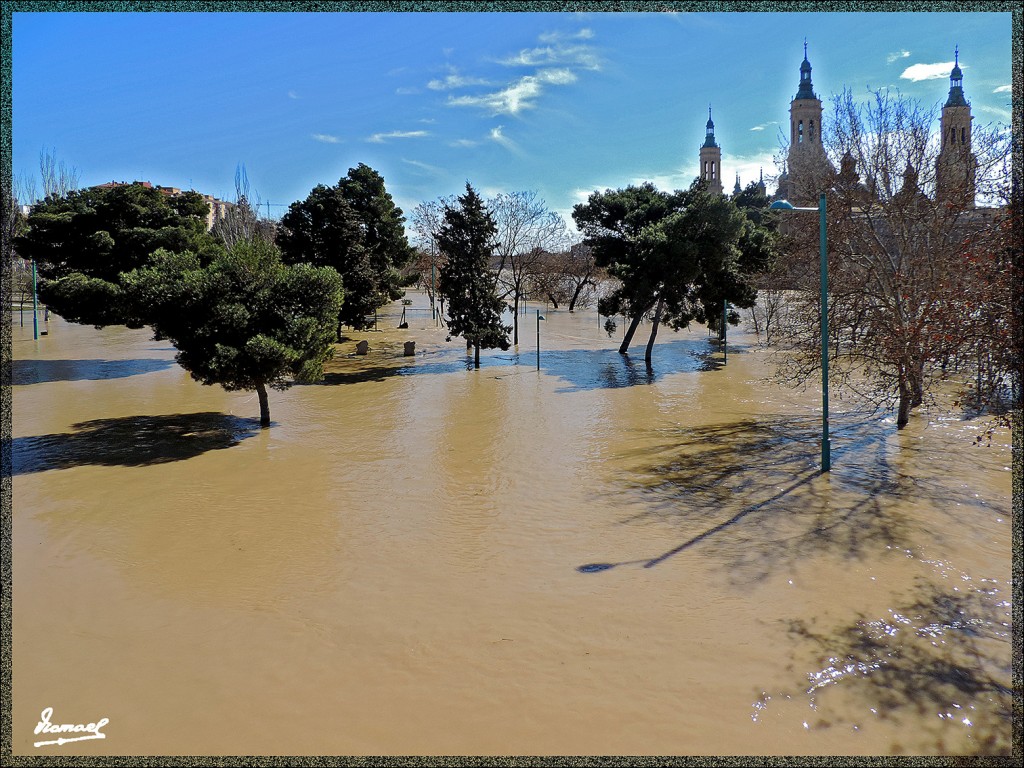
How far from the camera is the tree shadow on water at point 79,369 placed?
27.4 metres

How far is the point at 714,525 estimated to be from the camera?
1160cm

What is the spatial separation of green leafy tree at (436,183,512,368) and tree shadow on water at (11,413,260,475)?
12680 millimetres

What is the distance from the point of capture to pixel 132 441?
17.5 metres

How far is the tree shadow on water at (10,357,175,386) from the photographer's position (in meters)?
27.4

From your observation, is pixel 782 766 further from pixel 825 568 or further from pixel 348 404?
pixel 348 404

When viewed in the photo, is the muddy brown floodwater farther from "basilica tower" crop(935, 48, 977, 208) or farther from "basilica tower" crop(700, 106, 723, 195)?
"basilica tower" crop(700, 106, 723, 195)

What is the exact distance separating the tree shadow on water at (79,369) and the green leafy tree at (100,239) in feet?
7.20

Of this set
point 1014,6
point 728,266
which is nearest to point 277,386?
point 1014,6

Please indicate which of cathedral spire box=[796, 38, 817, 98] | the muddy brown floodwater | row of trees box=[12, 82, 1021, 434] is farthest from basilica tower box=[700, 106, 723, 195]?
the muddy brown floodwater

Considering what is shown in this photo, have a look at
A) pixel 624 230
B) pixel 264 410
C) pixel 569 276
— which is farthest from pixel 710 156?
pixel 264 410

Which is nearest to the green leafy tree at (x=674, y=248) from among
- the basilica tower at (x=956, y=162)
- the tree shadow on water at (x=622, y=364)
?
the tree shadow on water at (x=622, y=364)
